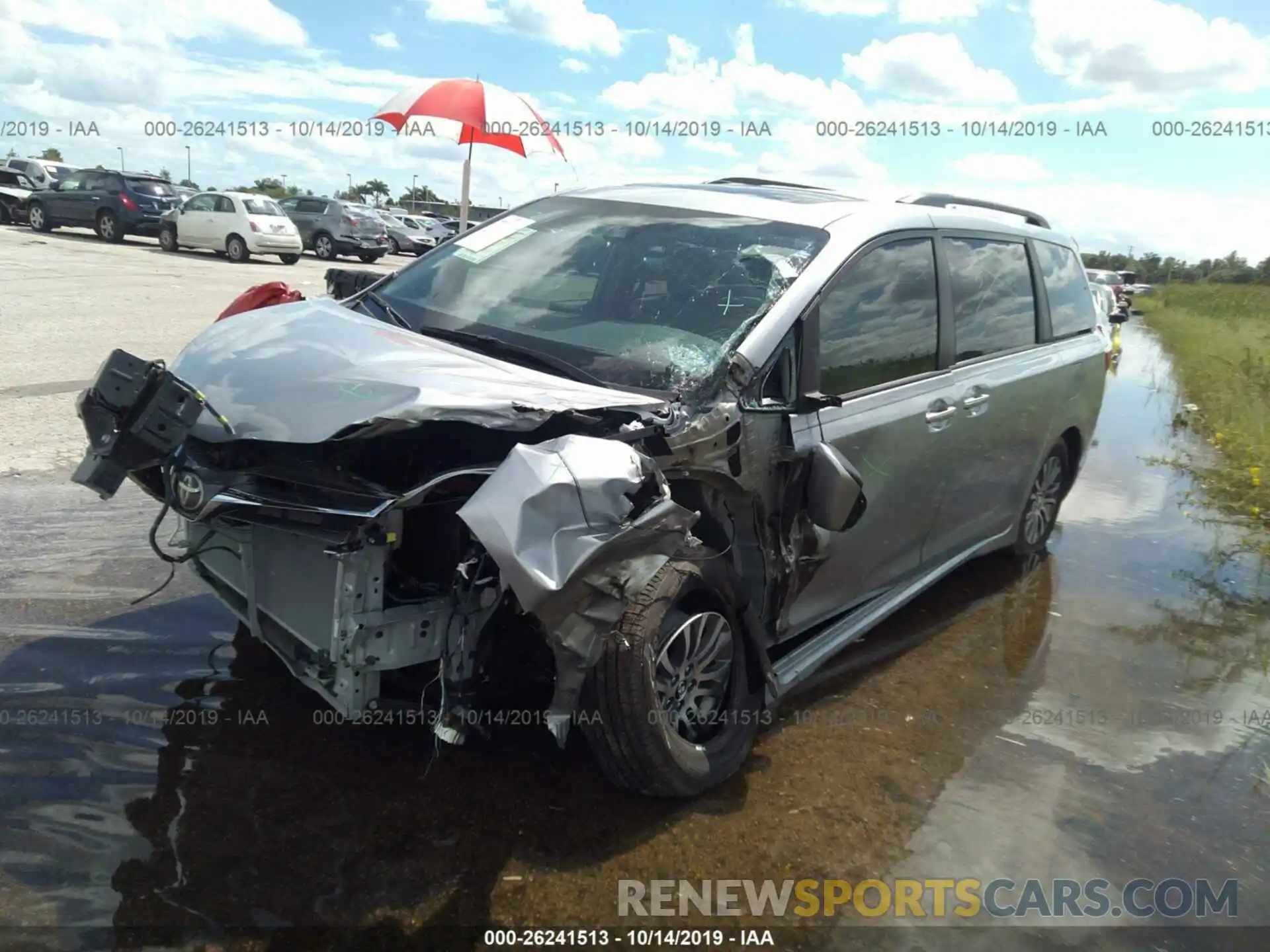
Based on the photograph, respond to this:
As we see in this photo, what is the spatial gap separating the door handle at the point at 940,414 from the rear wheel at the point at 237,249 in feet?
69.6

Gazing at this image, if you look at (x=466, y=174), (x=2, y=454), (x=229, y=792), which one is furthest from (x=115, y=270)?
(x=229, y=792)

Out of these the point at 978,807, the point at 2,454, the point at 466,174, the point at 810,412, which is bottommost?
the point at 978,807

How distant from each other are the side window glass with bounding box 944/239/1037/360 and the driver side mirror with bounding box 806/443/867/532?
136 cm

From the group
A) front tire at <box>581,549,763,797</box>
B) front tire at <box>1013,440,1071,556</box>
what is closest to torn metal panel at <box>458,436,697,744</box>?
front tire at <box>581,549,763,797</box>

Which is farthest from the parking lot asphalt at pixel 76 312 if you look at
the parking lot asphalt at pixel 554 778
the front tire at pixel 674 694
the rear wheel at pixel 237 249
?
the front tire at pixel 674 694

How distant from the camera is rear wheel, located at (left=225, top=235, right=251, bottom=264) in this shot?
73.6 feet

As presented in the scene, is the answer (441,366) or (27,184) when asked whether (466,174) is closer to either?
(441,366)

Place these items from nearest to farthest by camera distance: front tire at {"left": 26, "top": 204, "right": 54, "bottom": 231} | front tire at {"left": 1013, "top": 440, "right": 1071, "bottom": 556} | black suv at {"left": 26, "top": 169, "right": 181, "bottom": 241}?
1. front tire at {"left": 1013, "top": 440, "right": 1071, "bottom": 556}
2. black suv at {"left": 26, "top": 169, "right": 181, "bottom": 241}
3. front tire at {"left": 26, "top": 204, "right": 54, "bottom": 231}

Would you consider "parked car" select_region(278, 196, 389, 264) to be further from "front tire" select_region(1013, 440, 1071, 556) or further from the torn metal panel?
the torn metal panel

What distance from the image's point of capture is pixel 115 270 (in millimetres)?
17125

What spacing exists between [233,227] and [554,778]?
72.1ft

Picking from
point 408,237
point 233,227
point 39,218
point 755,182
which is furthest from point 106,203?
point 755,182

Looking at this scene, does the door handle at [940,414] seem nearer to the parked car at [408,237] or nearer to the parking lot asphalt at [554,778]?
the parking lot asphalt at [554,778]

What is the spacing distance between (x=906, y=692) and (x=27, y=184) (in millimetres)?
30757
